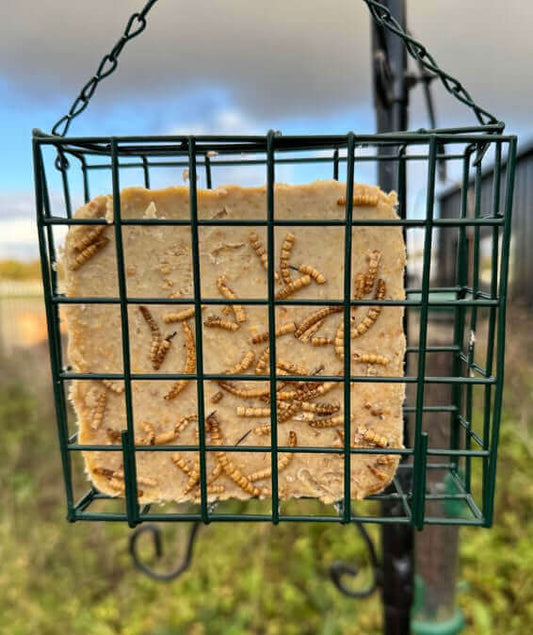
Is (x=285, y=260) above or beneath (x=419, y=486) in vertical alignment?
above

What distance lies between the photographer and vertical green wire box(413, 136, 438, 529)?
2.47 ft

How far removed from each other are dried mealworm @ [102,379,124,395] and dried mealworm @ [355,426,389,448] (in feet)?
1.21

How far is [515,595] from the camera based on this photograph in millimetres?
2367

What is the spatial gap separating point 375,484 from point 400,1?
2.80 feet

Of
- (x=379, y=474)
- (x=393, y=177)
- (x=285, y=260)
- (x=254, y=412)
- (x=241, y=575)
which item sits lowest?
(x=241, y=575)

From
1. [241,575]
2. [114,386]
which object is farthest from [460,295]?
[241,575]

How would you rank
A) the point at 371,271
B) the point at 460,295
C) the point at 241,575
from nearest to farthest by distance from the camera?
1. the point at 371,271
2. the point at 460,295
3. the point at 241,575

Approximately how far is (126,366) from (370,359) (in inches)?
13.6

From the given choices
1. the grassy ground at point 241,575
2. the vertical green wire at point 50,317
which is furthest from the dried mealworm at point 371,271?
the grassy ground at point 241,575

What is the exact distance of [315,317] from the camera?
86 centimetres

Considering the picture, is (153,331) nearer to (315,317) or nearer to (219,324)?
(219,324)

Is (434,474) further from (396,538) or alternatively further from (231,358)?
(231,358)

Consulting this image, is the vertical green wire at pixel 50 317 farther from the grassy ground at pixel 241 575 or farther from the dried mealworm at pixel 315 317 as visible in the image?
the grassy ground at pixel 241 575

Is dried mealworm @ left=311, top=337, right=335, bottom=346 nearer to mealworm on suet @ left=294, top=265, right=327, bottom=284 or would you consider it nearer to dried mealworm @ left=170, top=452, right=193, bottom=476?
mealworm on suet @ left=294, top=265, right=327, bottom=284
